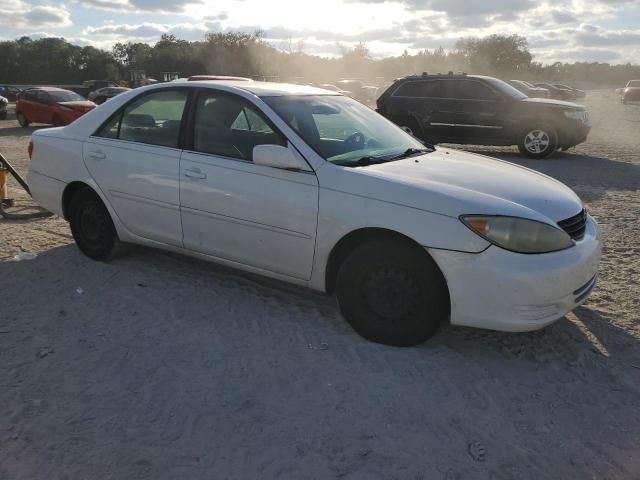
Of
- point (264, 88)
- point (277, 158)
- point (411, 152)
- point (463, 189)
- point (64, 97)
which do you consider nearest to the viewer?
point (463, 189)

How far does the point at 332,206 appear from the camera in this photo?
3.52 meters

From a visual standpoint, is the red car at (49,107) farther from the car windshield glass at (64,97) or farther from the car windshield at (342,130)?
the car windshield at (342,130)

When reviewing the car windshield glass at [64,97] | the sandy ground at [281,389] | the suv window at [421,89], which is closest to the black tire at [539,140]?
the suv window at [421,89]

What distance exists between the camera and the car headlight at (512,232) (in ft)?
10.3

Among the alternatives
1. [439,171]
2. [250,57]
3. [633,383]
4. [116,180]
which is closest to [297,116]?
[439,171]

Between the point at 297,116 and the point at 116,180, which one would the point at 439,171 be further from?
the point at 116,180

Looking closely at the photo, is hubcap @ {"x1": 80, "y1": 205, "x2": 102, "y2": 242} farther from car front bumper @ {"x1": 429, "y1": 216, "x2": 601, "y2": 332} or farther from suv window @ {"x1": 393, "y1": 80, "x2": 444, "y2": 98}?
suv window @ {"x1": 393, "y1": 80, "x2": 444, "y2": 98}

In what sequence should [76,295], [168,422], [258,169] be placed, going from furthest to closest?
[76,295], [258,169], [168,422]

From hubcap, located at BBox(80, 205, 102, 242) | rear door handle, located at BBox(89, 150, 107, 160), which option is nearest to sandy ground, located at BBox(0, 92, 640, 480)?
hubcap, located at BBox(80, 205, 102, 242)

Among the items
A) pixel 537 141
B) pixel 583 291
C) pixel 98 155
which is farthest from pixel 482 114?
pixel 583 291

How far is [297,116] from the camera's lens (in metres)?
4.02

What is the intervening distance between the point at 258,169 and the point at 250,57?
66028 mm

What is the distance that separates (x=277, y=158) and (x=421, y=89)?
403 inches

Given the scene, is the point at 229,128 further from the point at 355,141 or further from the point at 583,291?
the point at 583,291
